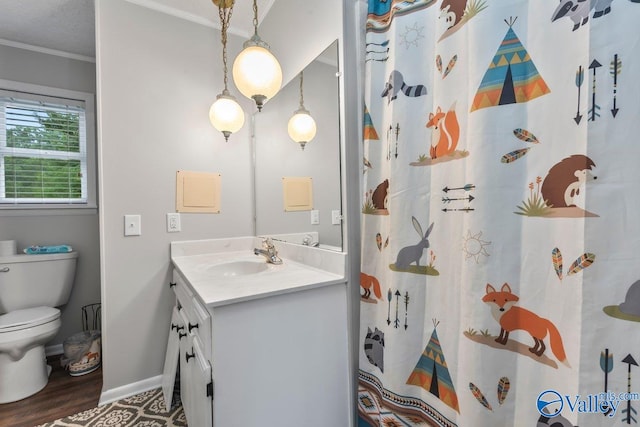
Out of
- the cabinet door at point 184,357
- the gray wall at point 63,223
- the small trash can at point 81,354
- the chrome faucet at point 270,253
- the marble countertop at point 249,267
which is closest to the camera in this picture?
the marble countertop at point 249,267

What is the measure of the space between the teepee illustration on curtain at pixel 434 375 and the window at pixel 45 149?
2.66 metres

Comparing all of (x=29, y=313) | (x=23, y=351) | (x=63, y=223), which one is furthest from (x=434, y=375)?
(x=63, y=223)

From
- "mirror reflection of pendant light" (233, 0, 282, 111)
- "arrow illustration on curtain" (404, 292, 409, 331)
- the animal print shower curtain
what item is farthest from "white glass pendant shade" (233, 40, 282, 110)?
"arrow illustration on curtain" (404, 292, 409, 331)

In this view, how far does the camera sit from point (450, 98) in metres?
0.84

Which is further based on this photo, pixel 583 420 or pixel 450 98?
pixel 450 98

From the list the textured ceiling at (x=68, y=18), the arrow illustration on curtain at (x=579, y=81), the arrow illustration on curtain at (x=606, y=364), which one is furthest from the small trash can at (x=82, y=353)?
the arrow illustration on curtain at (x=579, y=81)

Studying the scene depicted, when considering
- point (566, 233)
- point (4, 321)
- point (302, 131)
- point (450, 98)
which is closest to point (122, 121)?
point (302, 131)

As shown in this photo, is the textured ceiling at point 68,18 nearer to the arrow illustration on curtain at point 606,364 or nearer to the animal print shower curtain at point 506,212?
the animal print shower curtain at point 506,212

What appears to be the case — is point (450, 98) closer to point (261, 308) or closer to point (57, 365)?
point (261, 308)

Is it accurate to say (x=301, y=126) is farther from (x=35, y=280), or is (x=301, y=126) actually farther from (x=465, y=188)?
(x=35, y=280)

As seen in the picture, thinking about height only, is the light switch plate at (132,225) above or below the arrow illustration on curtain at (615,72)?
below

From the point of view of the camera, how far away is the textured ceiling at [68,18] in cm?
175

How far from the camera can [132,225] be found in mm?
1691

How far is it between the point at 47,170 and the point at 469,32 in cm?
297
